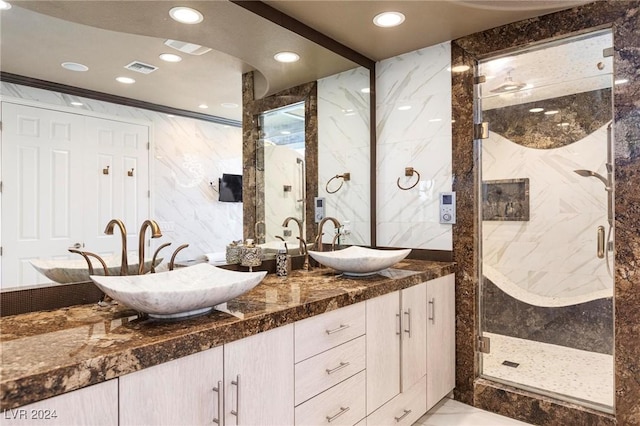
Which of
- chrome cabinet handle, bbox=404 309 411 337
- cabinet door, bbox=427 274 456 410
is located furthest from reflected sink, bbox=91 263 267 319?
cabinet door, bbox=427 274 456 410

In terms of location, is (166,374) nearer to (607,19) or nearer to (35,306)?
(35,306)

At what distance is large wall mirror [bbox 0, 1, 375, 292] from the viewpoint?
53.5 inches

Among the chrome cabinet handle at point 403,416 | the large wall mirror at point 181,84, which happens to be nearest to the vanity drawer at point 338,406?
the chrome cabinet handle at point 403,416

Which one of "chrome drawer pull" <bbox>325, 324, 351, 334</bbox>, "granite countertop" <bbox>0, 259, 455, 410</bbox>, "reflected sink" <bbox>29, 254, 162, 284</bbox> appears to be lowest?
"chrome drawer pull" <bbox>325, 324, 351, 334</bbox>

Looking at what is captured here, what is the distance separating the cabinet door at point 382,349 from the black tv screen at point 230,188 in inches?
32.9

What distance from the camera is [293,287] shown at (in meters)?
1.81

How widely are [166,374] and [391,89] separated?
2.45m

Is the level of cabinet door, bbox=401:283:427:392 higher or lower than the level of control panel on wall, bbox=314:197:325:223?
lower

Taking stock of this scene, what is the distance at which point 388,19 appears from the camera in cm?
226

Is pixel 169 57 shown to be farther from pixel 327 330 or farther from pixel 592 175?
pixel 592 175

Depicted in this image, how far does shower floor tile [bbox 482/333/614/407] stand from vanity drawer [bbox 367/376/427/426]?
622mm

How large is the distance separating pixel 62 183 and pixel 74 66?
0.44 meters

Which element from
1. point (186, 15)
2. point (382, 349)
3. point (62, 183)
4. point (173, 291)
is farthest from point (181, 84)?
point (382, 349)

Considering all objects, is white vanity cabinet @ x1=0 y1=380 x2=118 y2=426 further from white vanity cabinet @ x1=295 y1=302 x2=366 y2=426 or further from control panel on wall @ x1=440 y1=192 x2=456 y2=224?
control panel on wall @ x1=440 y1=192 x2=456 y2=224
